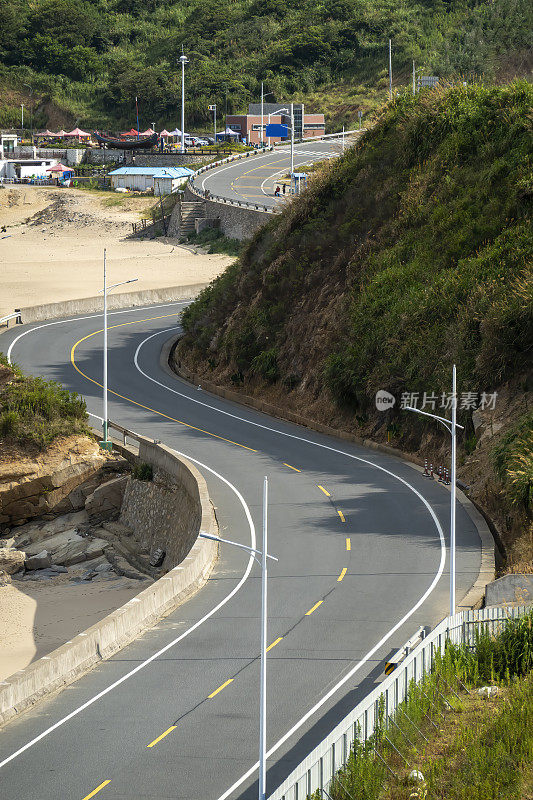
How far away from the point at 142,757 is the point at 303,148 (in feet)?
345

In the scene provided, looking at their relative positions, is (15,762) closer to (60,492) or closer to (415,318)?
(60,492)

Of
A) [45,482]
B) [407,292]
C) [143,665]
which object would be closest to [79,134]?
[407,292]

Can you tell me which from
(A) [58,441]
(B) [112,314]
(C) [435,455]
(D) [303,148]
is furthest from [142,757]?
(D) [303,148]

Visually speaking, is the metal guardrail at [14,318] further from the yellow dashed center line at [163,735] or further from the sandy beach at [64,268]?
the yellow dashed center line at [163,735]

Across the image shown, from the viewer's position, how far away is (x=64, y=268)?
83625 millimetres

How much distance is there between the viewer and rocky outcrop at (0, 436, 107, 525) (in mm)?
40875

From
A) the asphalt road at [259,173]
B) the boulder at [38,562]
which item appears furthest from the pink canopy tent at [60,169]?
the boulder at [38,562]

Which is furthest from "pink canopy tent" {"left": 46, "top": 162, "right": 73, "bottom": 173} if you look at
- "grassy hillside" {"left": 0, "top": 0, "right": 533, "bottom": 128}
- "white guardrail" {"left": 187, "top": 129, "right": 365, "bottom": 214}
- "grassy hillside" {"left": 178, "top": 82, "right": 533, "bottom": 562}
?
"grassy hillside" {"left": 178, "top": 82, "right": 533, "bottom": 562}

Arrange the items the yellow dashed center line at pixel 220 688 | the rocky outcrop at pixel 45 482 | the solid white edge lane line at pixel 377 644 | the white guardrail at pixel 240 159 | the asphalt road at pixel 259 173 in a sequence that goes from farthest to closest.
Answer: the asphalt road at pixel 259 173
the white guardrail at pixel 240 159
the rocky outcrop at pixel 45 482
the yellow dashed center line at pixel 220 688
the solid white edge lane line at pixel 377 644

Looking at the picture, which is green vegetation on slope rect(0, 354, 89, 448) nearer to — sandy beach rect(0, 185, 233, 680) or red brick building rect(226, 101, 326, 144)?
sandy beach rect(0, 185, 233, 680)

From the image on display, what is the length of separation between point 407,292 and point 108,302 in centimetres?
3104

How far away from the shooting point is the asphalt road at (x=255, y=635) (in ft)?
60.6

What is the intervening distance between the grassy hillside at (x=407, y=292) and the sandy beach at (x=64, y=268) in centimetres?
1242

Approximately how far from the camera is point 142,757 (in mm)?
18641
